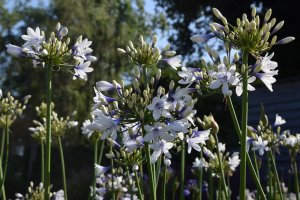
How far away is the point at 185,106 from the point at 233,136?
995 cm

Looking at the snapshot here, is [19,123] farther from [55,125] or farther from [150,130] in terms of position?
[150,130]

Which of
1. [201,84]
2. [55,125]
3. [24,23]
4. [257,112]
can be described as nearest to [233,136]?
[257,112]

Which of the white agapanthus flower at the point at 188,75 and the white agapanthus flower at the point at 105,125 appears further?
the white agapanthus flower at the point at 188,75

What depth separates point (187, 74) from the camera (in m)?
1.94

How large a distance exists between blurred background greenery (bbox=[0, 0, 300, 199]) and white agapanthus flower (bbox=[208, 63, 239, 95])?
837 cm

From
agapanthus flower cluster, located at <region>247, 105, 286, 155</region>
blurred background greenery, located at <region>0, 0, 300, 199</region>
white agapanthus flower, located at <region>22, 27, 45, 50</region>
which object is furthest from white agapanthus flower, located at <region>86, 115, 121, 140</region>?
blurred background greenery, located at <region>0, 0, 300, 199</region>

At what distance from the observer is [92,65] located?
1833 cm

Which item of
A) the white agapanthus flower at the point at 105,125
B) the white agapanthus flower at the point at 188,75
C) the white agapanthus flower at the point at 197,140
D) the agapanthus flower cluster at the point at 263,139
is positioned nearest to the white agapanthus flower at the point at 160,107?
the white agapanthus flower at the point at 105,125

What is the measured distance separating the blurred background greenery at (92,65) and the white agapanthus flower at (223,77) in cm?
837

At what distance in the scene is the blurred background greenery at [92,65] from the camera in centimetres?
1222

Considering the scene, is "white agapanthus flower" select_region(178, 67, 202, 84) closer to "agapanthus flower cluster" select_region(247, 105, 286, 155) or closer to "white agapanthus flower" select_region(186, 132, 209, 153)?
"white agapanthus flower" select_region(186, 132, 209, 153)

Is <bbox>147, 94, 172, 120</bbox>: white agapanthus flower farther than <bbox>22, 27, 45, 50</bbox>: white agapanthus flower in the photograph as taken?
No

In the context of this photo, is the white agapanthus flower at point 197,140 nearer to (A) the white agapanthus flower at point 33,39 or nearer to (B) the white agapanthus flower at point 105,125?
(B) the white agapanthus flower at point 105,125

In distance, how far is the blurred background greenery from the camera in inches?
481
